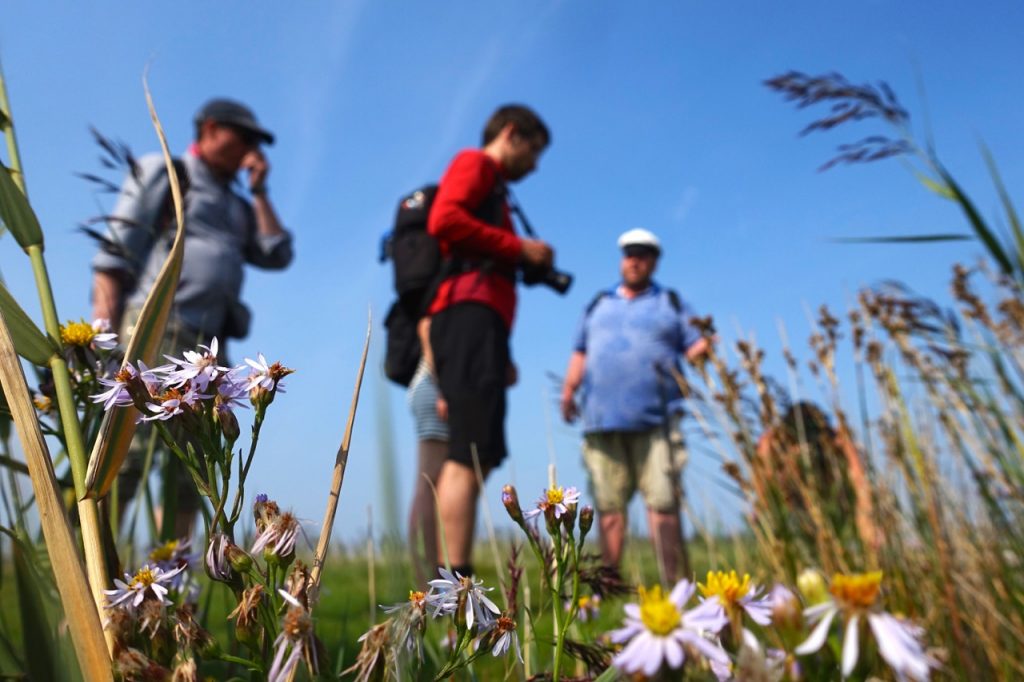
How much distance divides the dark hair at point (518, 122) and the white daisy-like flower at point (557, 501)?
2.69 metres

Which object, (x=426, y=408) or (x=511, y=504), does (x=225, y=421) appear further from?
(x=426, y=408)

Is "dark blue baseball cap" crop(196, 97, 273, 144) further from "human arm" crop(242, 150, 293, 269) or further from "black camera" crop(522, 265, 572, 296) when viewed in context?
"black camera" crop(522, 265, 572, 296)

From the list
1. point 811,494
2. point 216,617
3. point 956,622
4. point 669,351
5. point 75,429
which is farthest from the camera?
point 669,351

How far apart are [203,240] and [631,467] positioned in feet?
8.08

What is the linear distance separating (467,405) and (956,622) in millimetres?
1557

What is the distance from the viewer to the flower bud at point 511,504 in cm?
73

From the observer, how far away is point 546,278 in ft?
10.3

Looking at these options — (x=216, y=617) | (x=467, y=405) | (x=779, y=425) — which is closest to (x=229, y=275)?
(x=467, y=405)

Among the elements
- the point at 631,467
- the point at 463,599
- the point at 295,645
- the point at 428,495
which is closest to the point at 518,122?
the point at 428,495

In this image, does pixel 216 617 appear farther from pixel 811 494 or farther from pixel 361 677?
pixel 361 677

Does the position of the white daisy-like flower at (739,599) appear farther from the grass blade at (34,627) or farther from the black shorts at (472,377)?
the black shorts at (472,377)

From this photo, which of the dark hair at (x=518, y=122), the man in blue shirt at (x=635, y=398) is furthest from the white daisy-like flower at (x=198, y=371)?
the man in blue shirt at (x=635, y=398)

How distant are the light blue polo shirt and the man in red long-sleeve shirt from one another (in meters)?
1.12

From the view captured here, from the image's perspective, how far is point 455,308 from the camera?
2.77m
